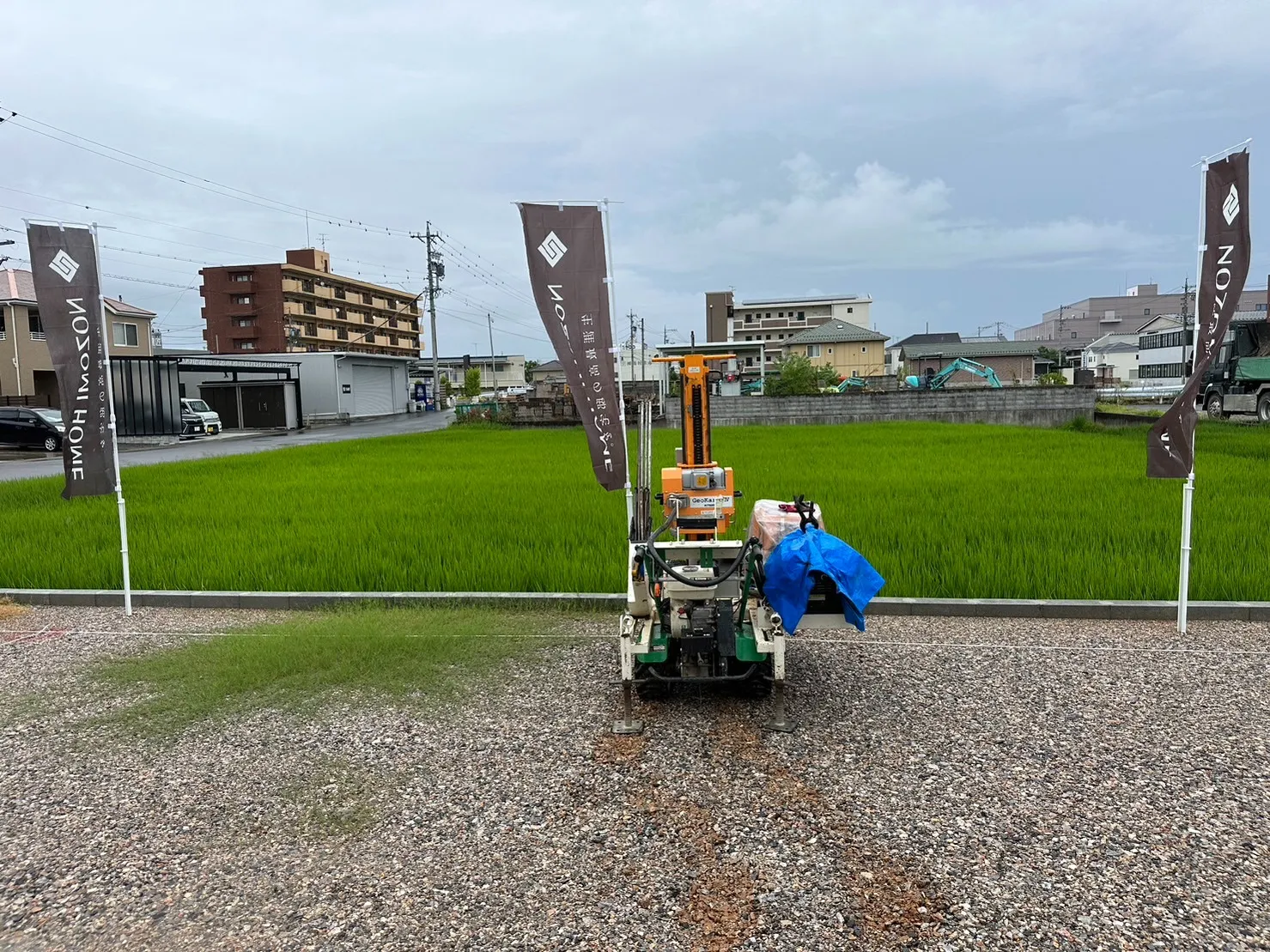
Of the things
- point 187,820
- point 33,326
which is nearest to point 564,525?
point 187,820

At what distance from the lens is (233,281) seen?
5594 centimetres

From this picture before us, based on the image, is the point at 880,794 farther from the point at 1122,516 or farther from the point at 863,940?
the point at 1122,516

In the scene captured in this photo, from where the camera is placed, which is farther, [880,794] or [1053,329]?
[1053,329]

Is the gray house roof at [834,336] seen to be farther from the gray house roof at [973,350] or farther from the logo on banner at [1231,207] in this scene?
the logo on banner at [1231,207]

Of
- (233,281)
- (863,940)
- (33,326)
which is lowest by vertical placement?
(863,940)

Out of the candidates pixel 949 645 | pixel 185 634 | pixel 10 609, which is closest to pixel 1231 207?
pixel 949 645

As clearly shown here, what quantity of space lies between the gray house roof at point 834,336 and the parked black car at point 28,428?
4299 centimetres

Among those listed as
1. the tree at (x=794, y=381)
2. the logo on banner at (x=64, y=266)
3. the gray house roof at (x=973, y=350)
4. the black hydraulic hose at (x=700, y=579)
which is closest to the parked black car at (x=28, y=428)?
the logo on banner at (x=64, y=266)

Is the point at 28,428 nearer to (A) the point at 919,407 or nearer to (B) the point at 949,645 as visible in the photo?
(B) the point at 949,645

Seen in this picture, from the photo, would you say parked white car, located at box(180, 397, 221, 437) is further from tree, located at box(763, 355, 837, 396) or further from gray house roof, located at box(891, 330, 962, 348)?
gray house roof, located at box(891, 330, 962, 348)

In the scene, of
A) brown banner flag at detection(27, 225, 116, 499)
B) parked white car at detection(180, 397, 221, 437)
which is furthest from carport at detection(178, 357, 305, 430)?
brown banner flag at detection(27, 225, 116, 499)

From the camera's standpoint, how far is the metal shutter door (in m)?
39.0

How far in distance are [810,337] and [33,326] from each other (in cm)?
4237

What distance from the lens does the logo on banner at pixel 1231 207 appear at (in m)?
5.14
